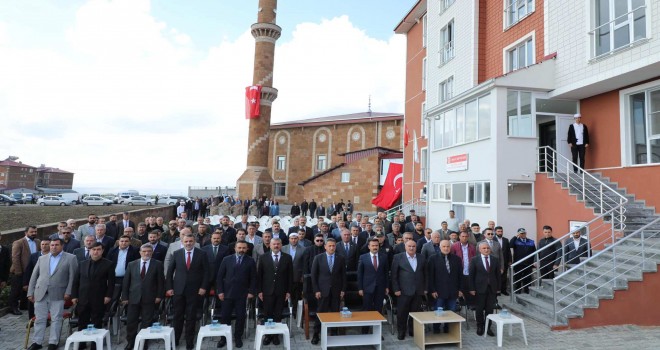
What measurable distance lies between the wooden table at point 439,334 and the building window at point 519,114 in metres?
7.36

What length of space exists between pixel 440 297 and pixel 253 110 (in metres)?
30.3

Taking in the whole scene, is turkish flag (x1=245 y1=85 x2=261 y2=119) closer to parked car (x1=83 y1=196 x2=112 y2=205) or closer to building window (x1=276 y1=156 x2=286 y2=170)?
building window (x1=276 y1=156 x2=286 y2=170)

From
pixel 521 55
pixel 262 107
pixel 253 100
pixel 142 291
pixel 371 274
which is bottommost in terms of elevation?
pixel 142 291

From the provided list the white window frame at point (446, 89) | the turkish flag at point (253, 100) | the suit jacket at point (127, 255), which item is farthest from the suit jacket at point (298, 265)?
the turkish flag at point (253, 100)

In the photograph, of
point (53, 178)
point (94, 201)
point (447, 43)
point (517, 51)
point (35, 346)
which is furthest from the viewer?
point (53, 178)

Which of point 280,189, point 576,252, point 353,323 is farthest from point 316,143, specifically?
point 353,323

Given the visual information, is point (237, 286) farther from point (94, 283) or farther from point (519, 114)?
point (519, 114)

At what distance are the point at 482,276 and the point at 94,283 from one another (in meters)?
6.76

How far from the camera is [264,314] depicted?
22.9 ft

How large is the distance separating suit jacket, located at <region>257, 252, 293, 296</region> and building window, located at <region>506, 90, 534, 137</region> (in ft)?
28.0

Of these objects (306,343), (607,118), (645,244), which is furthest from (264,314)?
(607,118)

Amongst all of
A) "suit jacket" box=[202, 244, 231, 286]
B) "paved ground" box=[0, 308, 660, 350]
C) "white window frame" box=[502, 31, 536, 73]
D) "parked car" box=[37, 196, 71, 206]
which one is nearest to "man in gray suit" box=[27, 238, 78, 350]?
"paved ground" box=[0, 308, 660, 350]

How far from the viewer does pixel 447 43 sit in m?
19.7

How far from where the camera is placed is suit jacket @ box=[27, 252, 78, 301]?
6285mm
